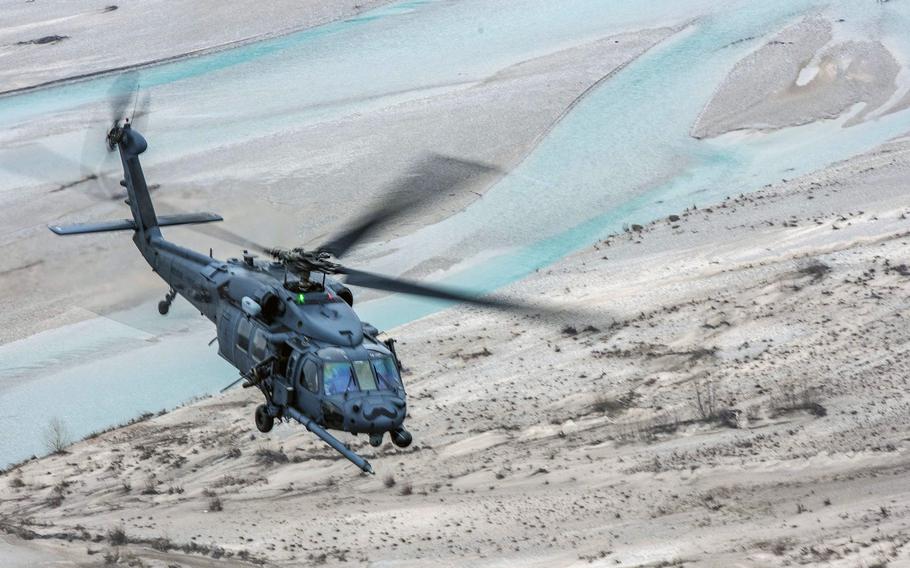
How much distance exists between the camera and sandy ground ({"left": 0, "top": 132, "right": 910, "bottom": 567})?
19.4 meters

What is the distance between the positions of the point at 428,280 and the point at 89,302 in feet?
24.8

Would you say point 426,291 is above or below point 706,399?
above

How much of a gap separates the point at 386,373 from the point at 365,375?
317 mm

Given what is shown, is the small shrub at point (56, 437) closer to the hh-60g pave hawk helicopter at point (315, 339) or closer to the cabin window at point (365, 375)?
the hh-60g pave hawk helicopter at point (315, 339)

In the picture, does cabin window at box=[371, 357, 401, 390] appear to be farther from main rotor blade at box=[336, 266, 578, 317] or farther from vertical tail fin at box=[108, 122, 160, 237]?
vertical tail fin at box=[108, 122, 160, 237]

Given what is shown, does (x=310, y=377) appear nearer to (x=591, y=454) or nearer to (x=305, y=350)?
(x=305, y=350)

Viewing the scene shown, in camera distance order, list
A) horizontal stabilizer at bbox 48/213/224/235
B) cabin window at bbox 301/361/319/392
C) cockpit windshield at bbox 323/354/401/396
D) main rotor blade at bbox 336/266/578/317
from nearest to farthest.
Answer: main rotor blade at bbox 336/266/578/317 → cockpit windshield at bbox 323/354/401/396 → cabin window at bbox 301/361/319/392 → horizontal stabilizer at bbox 48/213/224/235

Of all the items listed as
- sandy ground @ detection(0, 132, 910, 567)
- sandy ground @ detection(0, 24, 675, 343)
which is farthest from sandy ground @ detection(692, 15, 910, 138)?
sandy ground @ detection(0, 132, 910, 567)

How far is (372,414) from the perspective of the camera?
650 inches

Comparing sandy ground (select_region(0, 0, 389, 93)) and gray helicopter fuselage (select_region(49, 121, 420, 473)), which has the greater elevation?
sandy ground (select_region(0, 0, 389, 93))

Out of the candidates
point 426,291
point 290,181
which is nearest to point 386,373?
point 426,291

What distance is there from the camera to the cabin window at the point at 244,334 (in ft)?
60.4

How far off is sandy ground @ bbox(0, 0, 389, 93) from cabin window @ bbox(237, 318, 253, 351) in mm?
28213

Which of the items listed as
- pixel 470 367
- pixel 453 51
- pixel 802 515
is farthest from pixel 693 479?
pixel 453 51
